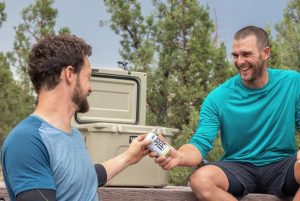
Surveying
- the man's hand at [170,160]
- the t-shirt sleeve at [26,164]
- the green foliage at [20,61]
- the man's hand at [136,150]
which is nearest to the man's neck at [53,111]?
the t-shirt sleeve at [26,164]

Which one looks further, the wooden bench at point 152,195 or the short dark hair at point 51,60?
the wooden bench at point 152,195

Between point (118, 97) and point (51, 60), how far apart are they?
2061 millimetres

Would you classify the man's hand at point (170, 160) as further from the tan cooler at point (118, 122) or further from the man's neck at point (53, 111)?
the man's neck at point (53, 111)

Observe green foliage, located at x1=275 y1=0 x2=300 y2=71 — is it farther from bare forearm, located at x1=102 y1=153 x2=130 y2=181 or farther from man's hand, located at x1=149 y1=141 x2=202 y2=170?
bare forearm, located at x1=102 y1=153 x2=130 y2=181

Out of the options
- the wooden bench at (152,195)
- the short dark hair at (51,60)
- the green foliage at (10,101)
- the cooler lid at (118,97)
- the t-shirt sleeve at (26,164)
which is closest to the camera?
the t-shirt sleeve at (26,164)

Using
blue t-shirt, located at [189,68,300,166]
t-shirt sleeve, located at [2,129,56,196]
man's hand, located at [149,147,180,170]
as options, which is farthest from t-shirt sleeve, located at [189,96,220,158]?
t-shirt sleeve, located at [2,129,56,196]

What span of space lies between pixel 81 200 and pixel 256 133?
1.49 metres

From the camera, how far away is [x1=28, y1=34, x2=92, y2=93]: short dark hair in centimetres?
163

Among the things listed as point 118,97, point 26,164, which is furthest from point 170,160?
point 26,164

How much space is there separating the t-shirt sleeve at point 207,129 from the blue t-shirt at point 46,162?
1.26 m

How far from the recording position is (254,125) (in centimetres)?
292

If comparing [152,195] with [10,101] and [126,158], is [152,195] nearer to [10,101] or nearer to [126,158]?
A: [126,158]

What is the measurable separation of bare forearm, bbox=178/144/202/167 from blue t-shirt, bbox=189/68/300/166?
0.12 ft

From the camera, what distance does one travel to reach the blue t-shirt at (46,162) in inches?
58.2
